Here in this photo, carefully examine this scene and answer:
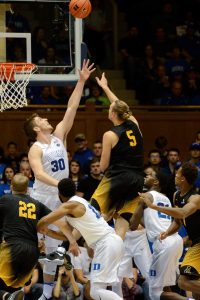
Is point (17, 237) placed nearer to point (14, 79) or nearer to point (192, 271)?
point (192, 271)

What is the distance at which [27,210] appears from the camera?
11.8m

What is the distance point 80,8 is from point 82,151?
5.11 m

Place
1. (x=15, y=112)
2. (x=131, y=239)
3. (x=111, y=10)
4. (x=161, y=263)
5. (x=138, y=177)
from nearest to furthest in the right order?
(x=138, y=177)
(x=161, y=263)
(x=131, y=239)
(x=15, y=112)
(x=111, y=10)

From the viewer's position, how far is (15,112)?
62.4ft

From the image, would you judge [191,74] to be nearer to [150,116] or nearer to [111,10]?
[150,116]

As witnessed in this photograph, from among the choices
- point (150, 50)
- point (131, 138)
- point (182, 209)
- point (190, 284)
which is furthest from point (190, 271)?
point (150, 50)

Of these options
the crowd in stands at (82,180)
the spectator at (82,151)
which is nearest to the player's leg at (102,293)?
the crowd in stands at (82,180)

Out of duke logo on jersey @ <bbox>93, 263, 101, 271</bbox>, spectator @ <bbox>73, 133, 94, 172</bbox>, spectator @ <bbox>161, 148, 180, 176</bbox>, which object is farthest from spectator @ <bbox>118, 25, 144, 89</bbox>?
duke logo on jersey @ <bbox>93, 263, 101, 271</bbox>

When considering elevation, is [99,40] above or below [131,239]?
above

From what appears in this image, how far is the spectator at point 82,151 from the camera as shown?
1761 cm

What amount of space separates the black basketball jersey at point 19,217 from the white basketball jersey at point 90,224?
45cm

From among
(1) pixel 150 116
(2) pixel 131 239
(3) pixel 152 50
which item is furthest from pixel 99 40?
(2) pixel 131 239

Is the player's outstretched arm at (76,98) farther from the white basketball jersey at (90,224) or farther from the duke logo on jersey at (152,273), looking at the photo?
the duke logo on jersey at (152,273)

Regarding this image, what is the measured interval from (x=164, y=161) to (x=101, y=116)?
2.31 m
